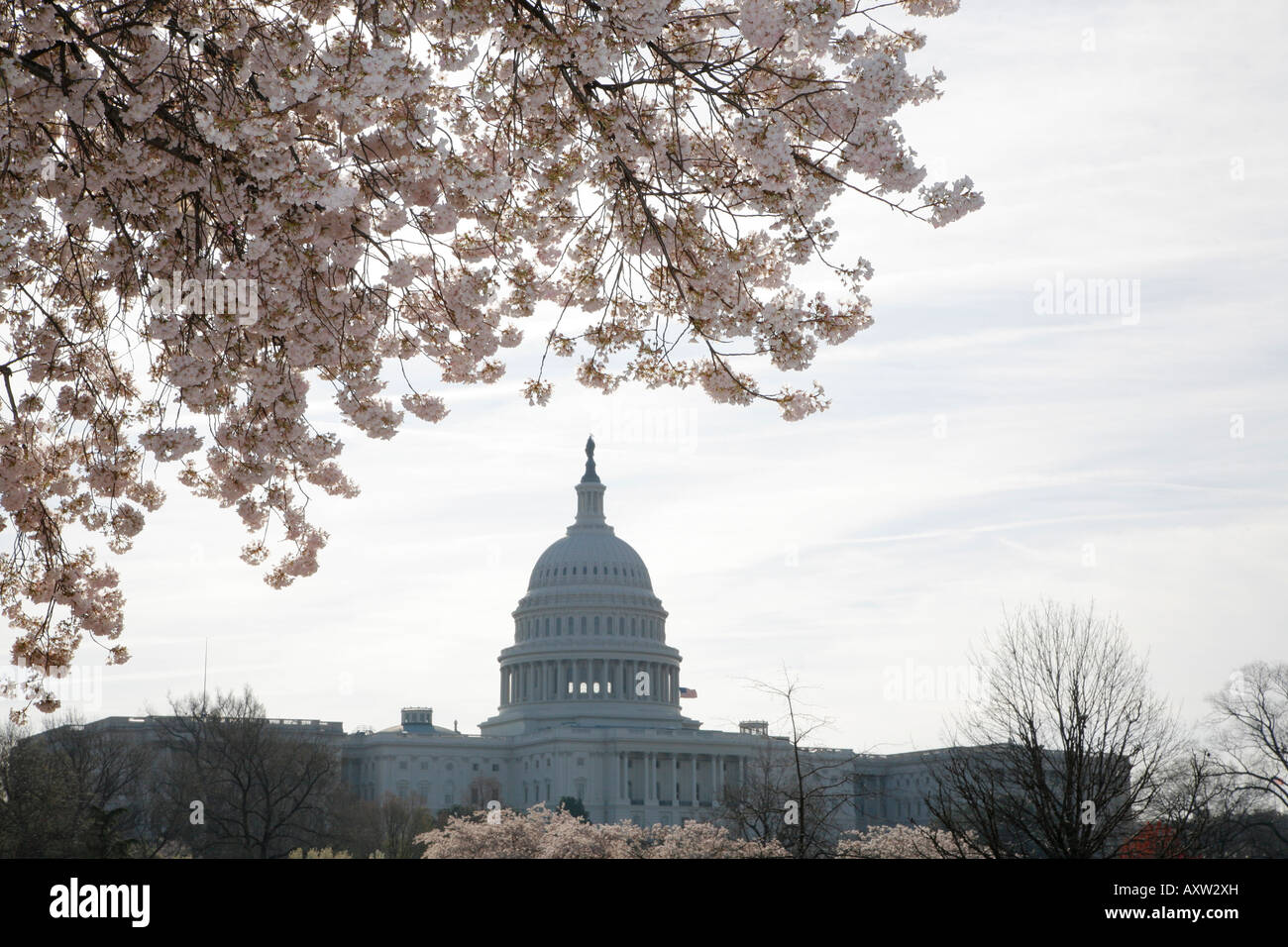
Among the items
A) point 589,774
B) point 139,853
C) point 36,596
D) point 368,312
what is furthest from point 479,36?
point 589,774

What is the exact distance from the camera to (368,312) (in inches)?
479

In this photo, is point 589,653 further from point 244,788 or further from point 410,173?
point 410,173

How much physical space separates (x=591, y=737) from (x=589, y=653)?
13.3 metres

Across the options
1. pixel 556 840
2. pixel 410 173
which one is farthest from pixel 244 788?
pixel 410 173

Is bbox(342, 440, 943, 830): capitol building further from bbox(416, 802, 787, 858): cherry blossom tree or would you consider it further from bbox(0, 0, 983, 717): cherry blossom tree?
bbox(0, 0, 983, 717): cherry blossom tree

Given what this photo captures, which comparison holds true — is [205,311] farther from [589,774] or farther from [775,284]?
[589,774]

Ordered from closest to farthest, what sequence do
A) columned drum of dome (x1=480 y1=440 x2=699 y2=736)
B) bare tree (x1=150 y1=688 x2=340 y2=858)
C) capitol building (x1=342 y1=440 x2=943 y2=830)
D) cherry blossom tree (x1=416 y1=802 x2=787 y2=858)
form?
cherry blossom tree (x1=416 y1=802 x2=787 y2=858), bare tree (x1=150 y1=688 x2=340 y2=858), capitol building (x1=342 y1=440 x2=943 y2=830), columned drum of dome (x1=480 y1=440 x2=699 y2=736)

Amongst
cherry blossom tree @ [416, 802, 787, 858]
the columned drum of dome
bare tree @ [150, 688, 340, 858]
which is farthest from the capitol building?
cherry blossom tree @ [416, 802, 787, 858]

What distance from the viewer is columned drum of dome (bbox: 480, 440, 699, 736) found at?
6038 inches

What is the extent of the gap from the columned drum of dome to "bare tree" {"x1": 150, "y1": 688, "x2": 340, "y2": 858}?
70.0 metres

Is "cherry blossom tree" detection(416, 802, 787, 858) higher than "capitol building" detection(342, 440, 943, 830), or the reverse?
"capitol building" detection(342, 440, 943, 830)

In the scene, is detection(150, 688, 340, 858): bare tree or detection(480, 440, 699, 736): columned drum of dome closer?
detection(150, 688, 340, 858): bare tree

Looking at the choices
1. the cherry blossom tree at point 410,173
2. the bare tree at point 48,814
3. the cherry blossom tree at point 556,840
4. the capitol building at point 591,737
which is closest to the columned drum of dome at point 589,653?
the capitol building at point 591,737

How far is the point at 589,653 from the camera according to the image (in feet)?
503
